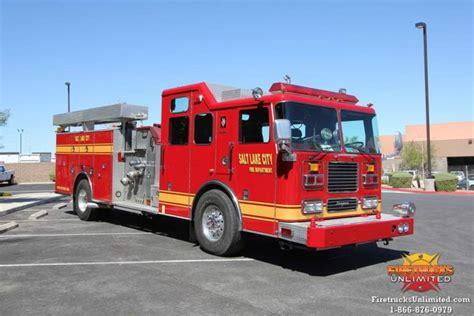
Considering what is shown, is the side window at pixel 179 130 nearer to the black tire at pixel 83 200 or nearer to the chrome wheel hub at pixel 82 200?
the black tire at pixel 83 200

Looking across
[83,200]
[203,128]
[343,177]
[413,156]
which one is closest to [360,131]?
[343,177]

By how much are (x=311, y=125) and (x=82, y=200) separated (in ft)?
25.1

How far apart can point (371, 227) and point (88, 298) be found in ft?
13.3

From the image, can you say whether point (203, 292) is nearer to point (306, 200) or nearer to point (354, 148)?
point (306, 200)

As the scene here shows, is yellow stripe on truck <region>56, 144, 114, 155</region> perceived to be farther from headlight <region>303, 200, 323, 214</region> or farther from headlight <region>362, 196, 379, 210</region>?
headlight <region>362, 196, 379, 210</region>

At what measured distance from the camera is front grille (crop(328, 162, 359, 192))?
7.21m

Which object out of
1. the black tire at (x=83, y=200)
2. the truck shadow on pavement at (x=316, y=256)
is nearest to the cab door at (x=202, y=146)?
the truck shadow on pavement at (x=316, y=256)

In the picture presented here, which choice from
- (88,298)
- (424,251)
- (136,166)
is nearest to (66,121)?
(136,166)

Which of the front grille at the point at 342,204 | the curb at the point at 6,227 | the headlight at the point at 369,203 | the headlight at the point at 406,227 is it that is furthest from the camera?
the curb at the point at 6,227

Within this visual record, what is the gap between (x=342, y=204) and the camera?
7.38 m

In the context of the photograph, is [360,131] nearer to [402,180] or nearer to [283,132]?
[283,132]

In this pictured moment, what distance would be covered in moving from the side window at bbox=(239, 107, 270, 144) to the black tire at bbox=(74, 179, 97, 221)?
5.96m

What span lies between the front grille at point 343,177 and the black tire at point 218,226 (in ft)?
5.29

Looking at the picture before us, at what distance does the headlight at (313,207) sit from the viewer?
682 cm
